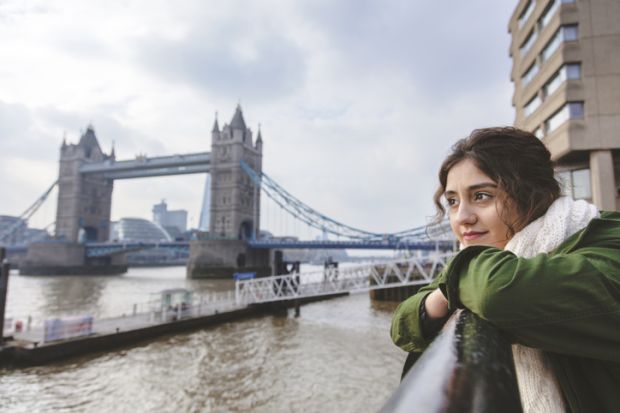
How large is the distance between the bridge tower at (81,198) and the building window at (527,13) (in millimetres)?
68042

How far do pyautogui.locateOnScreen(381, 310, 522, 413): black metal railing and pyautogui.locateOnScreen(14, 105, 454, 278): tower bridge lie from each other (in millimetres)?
45181

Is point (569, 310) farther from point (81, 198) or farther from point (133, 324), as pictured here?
point (81, 198)

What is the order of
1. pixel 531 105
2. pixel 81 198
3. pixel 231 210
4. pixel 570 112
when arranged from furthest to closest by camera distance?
pixel 81 198
pixel 231 210
pixel 531 105
pixel 570 112

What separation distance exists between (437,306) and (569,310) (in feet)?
1.55

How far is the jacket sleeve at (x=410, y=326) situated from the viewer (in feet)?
4.30

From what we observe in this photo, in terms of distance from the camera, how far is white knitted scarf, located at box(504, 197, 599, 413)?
99 cm

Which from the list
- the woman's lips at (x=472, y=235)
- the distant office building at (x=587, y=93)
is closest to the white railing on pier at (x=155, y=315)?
the woman's lips at (x=472, y=235)

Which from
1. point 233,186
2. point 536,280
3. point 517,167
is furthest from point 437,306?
point 233,186

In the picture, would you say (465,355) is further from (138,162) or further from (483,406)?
(138,162)

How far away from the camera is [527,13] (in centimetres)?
1969

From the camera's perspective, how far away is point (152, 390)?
30.3ft

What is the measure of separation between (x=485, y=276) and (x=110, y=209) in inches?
3293

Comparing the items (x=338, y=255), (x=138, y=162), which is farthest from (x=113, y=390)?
(x=338, y=255)

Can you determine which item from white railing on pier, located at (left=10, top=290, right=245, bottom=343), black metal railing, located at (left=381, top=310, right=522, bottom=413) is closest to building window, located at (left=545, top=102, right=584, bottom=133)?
white railing on pier, located at (left=10, top=290, right=245, bottom=343)
